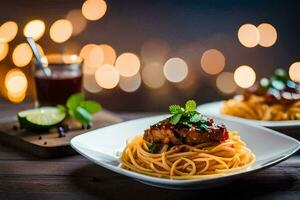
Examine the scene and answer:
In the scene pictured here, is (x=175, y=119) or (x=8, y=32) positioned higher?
(x=8, y=32)

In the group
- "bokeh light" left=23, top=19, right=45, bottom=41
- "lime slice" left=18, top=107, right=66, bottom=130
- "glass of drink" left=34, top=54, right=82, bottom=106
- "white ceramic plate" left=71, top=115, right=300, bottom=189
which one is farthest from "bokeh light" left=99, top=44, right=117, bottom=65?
"white ceramic plate" left=71, top=115, right=300, bottom=189

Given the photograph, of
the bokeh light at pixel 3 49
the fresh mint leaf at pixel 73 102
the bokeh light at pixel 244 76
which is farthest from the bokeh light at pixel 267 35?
the fresh mint leaf at pixel 73 102

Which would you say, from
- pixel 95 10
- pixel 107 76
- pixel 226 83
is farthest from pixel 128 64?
pixel 226 83

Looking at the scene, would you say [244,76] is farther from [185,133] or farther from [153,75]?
[185,133]

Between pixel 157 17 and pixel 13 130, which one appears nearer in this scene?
pixel 13 130

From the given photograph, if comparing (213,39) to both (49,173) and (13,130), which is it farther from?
(49,173)

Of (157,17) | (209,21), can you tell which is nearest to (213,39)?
(209,21)
